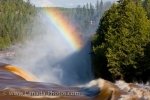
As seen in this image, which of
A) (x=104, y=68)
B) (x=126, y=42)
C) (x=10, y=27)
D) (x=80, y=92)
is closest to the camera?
(x=80, y=92)

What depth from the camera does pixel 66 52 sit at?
8800 centimetres

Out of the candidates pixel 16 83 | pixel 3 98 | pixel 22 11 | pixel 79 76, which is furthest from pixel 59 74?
pixel 22 11

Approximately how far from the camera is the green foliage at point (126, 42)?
146ft

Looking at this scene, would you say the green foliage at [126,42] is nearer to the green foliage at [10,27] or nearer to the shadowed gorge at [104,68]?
the shadowed gorge at [104,68]

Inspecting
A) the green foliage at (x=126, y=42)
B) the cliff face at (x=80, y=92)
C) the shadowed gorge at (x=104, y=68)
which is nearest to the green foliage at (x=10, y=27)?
the shadowed gorge at (x=104, y=68)

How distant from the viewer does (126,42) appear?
4494 cm

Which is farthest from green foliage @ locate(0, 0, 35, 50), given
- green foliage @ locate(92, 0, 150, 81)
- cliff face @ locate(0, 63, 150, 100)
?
cliff face @ locate(0, 63, 150, 100)

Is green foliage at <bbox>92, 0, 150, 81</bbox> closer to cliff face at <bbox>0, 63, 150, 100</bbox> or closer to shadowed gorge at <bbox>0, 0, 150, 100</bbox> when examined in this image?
shadowed gorge at <bbox>0, 0, 150, 100</bbox>

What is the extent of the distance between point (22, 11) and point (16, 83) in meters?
159

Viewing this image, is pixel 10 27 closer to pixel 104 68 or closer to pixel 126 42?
pixel 104 68

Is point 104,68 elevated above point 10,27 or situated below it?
above

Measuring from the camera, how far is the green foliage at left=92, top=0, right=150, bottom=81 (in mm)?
44406

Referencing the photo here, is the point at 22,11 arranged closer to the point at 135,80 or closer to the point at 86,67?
the point at 86,67

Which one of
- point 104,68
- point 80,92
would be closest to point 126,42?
point 104,68
